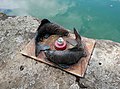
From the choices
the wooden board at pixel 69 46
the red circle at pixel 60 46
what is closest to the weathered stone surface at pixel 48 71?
the wooden board at pixel 69 46

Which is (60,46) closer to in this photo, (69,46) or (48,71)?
(69,46)

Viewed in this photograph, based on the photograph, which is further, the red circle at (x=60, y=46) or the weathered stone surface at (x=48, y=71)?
the red circle at (x=60, y=46)

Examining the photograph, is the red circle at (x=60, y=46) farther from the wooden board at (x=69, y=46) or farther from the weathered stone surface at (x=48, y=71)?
the weathered stone surface at (x=48, y=71)

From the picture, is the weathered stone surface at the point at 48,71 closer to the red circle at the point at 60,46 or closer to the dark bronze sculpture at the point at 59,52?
the dark bronze sculpture at the point at 59,52

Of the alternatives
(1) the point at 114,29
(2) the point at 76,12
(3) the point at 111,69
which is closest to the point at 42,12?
(2) the point at 76,12

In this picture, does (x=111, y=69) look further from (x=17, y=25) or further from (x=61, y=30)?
(x=17, y=25)

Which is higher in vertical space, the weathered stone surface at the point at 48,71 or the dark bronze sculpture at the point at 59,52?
the dark bronze sculpture at the point at 59,52

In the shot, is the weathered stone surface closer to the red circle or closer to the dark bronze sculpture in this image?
the dark bronze sculpture

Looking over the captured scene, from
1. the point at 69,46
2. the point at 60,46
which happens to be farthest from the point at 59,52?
the point at 69,46
